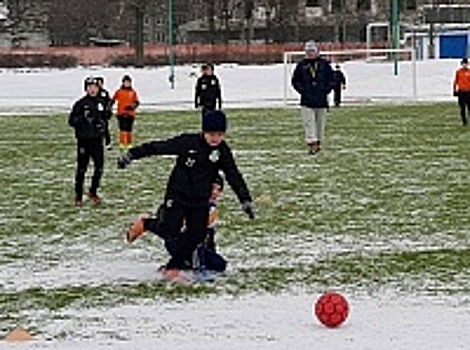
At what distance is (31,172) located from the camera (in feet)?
65.3

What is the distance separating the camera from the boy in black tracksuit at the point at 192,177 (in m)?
9.90

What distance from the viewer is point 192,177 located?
32.8ft

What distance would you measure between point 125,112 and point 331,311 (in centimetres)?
1640

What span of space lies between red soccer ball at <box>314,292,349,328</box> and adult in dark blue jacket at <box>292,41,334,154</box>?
42.4 ft

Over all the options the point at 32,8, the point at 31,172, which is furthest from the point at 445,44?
the point at 31,172

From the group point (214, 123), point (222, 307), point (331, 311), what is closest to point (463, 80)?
point (214, 123)

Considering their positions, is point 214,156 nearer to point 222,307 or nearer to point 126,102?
point 222,307

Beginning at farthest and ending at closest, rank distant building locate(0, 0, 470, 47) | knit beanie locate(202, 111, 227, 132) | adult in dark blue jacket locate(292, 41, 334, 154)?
1. distant building locate(0, 0, 470, 47)
2. adult in dark blue jacket locate(292, 41, 334, 154)
3. knit beanie locate(202, 111, 227, 132)

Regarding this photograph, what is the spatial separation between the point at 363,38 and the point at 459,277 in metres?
71.6

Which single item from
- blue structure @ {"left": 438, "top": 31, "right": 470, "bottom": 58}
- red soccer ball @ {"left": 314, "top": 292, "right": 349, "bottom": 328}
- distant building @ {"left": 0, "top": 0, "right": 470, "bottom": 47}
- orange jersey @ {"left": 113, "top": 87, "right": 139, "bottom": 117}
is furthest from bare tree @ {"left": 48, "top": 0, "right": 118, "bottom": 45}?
red soccer ball @ {"left": 314, "top": 292, "right": 349, "bottom": 328}

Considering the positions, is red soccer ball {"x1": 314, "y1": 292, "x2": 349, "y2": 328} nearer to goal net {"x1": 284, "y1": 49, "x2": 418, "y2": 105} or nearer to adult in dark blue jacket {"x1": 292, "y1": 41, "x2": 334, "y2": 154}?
adult in dark blue jacket {"x1": 292, "y1": 41, "x2": 334, "y2": 154}

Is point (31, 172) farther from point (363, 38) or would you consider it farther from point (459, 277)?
point (363, 38)

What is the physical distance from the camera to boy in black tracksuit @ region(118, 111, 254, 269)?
9.90 metres

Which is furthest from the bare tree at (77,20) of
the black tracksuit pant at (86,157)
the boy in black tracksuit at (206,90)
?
the black tracksuit pant at (86,157)
